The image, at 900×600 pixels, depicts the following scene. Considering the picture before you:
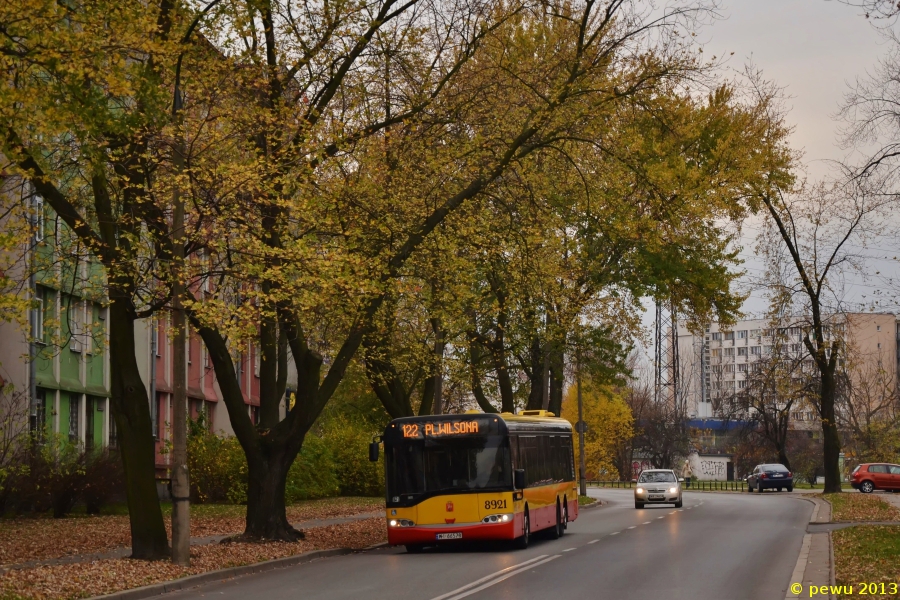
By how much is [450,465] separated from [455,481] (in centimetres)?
32

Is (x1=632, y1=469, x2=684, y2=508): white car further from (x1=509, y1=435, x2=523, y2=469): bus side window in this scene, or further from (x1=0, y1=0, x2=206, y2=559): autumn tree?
(x1=0, y1=0, x2=206, y2=559): autumn tree

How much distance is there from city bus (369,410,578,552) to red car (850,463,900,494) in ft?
135

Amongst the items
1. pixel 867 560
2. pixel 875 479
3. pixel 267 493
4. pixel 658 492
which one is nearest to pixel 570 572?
pixel 867 560

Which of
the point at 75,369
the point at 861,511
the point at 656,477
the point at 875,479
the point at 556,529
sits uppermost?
the point at 75,369

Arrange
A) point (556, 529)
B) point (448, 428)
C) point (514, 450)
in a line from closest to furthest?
point (448, 428)
point (514, 450)
point (556, 529)

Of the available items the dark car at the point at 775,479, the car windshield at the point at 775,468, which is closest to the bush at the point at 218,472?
the dark car at the point at 775,479

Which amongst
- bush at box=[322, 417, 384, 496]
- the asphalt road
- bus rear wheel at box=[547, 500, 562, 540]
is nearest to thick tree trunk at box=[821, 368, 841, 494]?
bush at box=[322, 417, 384, 496]

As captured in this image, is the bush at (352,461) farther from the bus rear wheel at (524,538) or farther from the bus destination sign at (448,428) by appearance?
the bus destination sign at (448,428)

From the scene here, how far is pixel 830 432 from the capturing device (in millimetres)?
51531

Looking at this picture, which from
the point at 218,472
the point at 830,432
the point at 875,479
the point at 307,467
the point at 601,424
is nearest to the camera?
the point at 218,472

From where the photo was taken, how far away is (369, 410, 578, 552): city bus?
23812 mm

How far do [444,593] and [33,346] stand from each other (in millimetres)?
23086

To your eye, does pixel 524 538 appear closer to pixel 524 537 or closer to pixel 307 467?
pixel 524 537

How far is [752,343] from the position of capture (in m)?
190
